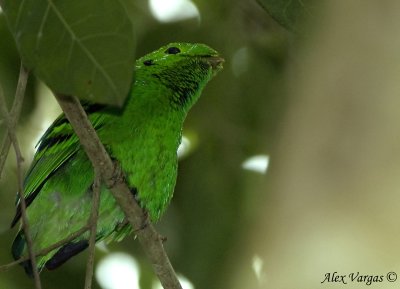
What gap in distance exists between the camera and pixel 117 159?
3527 millimetres

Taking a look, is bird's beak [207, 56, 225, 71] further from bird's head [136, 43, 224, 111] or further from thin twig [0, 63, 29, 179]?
thin twig [0, 63, 29, 179]

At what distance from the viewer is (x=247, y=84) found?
18.3ft

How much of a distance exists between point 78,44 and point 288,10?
825 millimetres

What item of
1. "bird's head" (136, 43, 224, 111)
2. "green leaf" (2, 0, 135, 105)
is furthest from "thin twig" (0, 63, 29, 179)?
"bird's head" (136, 43, 224, 111)

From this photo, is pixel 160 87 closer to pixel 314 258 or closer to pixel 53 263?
pixel 53 263

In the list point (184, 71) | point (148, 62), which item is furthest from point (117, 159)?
point (148, 62)

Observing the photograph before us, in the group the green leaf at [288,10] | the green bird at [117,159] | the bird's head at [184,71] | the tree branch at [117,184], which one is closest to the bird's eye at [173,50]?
the bird's head at [184,71]

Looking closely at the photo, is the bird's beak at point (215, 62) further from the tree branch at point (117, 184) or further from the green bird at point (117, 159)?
the tree branch at point (117, 184)

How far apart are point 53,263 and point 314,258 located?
95.7 inches

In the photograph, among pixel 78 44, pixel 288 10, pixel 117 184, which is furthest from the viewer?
pixel 117 184

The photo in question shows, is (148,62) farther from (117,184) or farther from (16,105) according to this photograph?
(16,105)

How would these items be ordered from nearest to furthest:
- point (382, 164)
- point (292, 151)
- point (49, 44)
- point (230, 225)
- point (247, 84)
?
point (382, 164)
point (292, 151)
point (49, 44)
point (230, 225)
point (247, 84)

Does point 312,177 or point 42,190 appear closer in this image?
point 312,177

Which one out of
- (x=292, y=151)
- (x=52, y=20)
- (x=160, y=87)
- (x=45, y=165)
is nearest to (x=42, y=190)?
(x=45, y=165)
